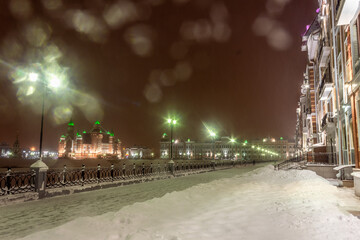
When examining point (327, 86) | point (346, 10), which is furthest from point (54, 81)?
point (327, 86)

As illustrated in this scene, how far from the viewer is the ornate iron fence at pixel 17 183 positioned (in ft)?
38.9

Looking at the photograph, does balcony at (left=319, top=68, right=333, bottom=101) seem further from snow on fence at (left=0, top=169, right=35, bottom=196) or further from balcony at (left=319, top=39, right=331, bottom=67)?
snow on fence at (left=0, top=169, right=35, bottom=196)

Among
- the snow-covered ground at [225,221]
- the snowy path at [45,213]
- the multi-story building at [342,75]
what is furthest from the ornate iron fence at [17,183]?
the multi-story building at [342,75]

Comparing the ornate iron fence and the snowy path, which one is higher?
the ornate iron fence

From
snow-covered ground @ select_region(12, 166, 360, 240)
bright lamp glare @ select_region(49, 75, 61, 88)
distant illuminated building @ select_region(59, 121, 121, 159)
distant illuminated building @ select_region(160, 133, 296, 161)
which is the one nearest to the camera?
snow-covered ground @ select_region(12, 166, 360, 240)

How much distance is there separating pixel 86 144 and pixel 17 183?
17014 centimetres

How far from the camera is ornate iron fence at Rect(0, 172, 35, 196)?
11.9 m

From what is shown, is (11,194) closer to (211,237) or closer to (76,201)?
(76,201)

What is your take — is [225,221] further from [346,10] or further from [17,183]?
[17,183]

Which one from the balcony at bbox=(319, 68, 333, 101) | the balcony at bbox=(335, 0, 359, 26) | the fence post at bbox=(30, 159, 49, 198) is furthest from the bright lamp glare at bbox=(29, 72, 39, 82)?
the balcony at bbox=(319, 68, 333, 101)

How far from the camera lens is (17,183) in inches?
495

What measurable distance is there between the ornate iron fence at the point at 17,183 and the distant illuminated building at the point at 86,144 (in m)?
163

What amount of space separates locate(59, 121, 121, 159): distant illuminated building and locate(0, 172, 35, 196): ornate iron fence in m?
163

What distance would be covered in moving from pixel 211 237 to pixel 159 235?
1.11 m
